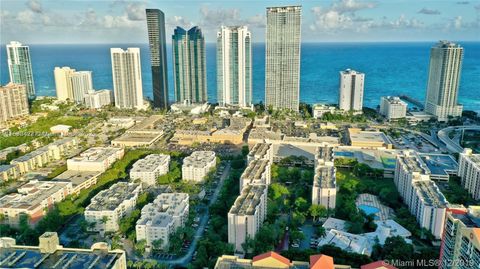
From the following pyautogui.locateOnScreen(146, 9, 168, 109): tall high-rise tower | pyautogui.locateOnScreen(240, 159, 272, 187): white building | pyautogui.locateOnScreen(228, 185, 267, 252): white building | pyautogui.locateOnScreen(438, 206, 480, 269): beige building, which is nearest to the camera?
pyautogui.locateOnScreen(438, 206, 480, 269): beige building

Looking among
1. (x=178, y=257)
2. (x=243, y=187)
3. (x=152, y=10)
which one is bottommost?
(x=178, y=257)

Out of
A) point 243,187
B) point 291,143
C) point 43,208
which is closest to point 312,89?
point 291,143

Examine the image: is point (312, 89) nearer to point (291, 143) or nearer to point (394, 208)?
point (291, 143)

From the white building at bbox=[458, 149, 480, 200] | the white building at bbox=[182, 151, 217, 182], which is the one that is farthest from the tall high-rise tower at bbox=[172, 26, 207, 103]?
the white building at bbox=[458, 149, 480, 200]

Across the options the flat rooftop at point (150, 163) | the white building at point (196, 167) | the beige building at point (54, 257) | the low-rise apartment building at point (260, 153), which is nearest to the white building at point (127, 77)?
the flat rooftop at point (150, 163)

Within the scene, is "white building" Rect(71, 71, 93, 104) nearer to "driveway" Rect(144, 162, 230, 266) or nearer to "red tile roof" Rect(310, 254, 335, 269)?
"driveway" Rect(144, 162, 230, 266)

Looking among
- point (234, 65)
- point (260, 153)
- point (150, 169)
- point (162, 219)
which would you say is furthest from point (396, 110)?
point (162, 219)

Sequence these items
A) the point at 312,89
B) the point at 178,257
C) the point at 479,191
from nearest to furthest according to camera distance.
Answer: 1. the point at 178,257
2. the point at 479,191
3. the point at 312,89
